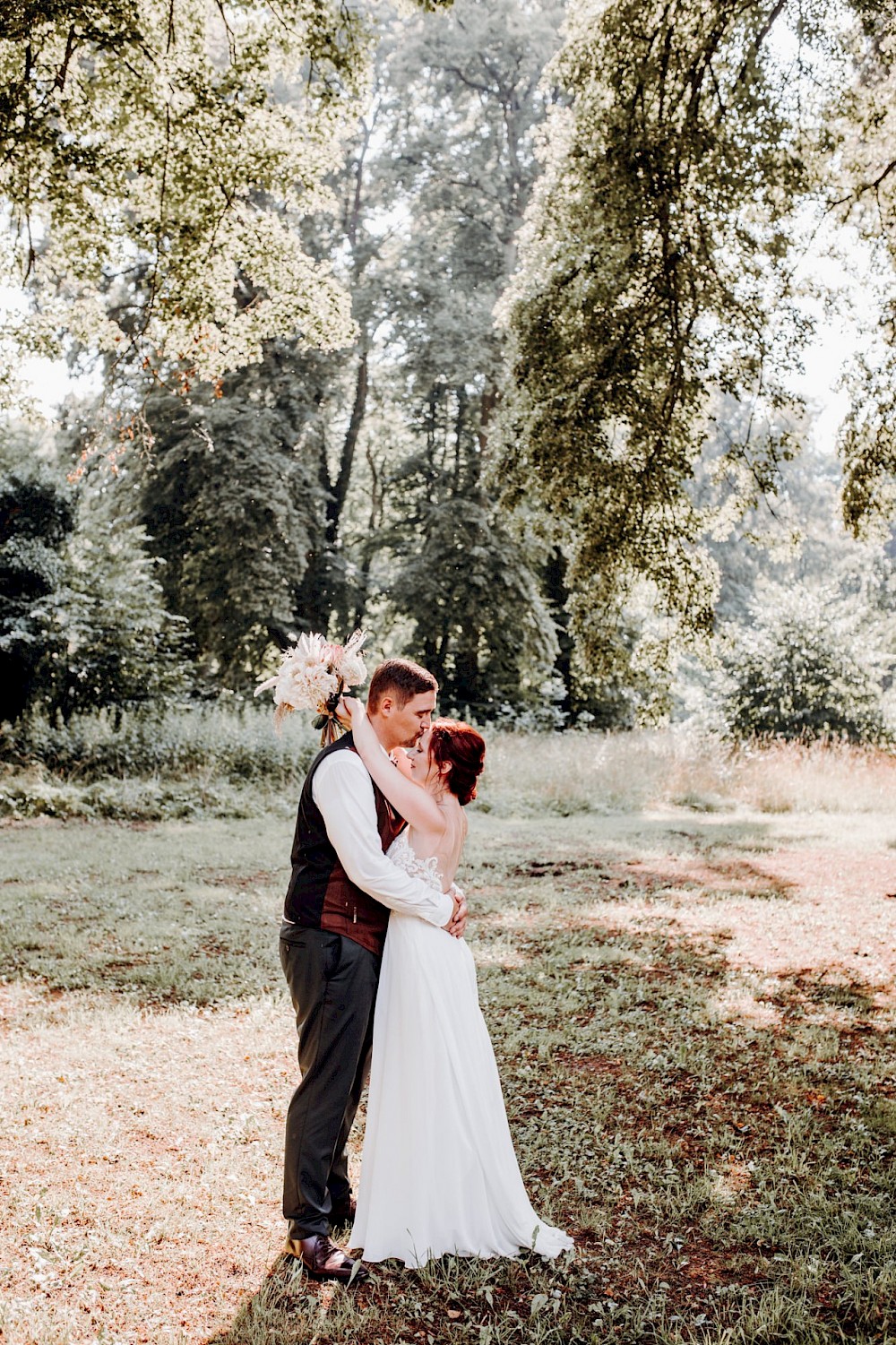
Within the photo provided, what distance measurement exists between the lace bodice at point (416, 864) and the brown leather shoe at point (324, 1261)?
4.49 ft

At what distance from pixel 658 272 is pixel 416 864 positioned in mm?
7418

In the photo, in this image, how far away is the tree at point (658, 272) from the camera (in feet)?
29.5

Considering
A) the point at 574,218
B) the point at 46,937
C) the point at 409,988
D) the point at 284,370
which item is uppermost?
the point at 284,370

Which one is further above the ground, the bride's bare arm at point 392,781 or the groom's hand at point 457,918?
the bride's bare arm at point 392,781

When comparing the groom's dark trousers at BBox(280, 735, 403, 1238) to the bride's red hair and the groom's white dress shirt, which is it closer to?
the groom's white dress shirt

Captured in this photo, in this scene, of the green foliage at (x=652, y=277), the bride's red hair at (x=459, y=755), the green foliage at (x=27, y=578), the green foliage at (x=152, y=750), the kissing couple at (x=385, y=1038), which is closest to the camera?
the kissing couple at (x=385, y=1038)

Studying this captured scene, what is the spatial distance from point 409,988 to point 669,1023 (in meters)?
3.50

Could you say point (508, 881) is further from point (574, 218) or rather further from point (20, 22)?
point (20, 22)

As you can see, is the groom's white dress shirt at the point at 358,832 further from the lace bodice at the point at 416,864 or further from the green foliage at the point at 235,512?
the green foliage at the point at 235,512

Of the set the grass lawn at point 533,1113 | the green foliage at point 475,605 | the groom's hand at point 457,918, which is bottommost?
the grass lawn at point 533,1113

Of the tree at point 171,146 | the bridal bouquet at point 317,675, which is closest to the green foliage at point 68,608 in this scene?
the tree at point 171,146

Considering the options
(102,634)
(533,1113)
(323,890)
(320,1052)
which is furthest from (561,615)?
(320,1052)

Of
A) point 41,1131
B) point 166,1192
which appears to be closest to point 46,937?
point 41,1131

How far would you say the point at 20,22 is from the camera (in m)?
7.39
